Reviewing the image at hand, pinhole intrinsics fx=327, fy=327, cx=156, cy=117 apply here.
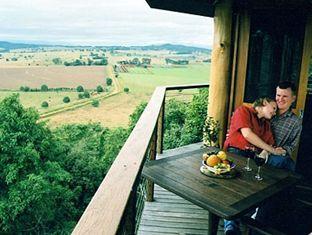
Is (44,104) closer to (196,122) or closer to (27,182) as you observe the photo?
(27,182)

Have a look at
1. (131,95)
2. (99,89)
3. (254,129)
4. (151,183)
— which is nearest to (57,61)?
(99,89)

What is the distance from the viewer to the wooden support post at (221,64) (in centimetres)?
404

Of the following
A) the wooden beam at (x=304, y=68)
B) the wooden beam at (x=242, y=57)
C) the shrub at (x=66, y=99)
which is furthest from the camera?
the shrub at (x=66, y=99)

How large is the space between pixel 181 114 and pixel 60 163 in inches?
694

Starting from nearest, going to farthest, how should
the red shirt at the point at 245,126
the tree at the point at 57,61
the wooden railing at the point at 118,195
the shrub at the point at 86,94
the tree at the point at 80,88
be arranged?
the wooden railing at the point at 118,195
the red shirt at the point at 245,126
the tree at the point at 80,88
the shrub at the point at 86,94
the tree at the point at 57,61

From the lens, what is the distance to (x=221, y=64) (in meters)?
4.16

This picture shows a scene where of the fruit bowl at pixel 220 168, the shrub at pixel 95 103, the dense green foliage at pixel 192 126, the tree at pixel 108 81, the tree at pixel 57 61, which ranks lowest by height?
the shrub at pixel 95 103

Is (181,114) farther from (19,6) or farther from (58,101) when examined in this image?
(19,6)

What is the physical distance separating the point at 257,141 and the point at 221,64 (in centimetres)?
152

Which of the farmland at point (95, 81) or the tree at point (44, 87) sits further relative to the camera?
the tree at point (44, 87)

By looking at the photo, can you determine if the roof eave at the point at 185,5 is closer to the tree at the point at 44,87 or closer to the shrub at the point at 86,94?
the tree at the point at 44,87

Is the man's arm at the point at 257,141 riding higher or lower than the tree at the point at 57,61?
higher

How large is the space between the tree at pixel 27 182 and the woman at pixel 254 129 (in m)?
18.9

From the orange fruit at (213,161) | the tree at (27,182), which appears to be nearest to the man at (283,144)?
the orange fruit at (213,161)
